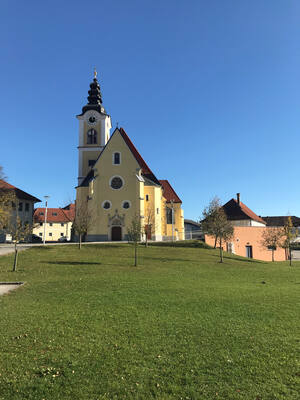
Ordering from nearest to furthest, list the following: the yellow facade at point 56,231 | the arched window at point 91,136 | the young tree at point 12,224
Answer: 1. the young tree at point 12,224
2. the arched window at point 91,136
3. the yellow facade at point 56,231

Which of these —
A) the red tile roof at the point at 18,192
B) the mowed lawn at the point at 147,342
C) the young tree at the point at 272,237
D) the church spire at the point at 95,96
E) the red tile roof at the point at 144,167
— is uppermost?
the church spire at the point at 95,96

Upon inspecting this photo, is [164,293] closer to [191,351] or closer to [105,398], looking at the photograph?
[191,351]

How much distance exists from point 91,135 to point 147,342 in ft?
153

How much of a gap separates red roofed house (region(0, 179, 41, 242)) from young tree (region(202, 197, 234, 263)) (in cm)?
3003

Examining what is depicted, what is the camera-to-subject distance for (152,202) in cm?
4241

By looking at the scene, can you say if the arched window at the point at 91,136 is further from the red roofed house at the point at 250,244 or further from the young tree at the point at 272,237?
the young tree at the point at 272,237

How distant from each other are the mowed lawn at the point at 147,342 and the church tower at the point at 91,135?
3714 centimetres

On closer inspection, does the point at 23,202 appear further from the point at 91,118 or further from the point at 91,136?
the point at 91,118

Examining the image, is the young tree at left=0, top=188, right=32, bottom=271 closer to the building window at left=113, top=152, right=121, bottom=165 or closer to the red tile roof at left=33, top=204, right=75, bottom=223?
the building window at left=113, top=152, right=121, bottom=165

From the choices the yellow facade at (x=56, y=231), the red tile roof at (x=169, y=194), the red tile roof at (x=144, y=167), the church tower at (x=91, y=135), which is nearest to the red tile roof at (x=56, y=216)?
the yellow facade at (x=56, y=231)

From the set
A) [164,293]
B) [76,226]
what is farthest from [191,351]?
[76,226]

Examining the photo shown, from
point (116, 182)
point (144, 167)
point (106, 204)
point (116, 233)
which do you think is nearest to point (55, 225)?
point (106, 204)

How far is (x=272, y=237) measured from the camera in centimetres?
4038

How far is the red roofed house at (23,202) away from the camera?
46078mm
